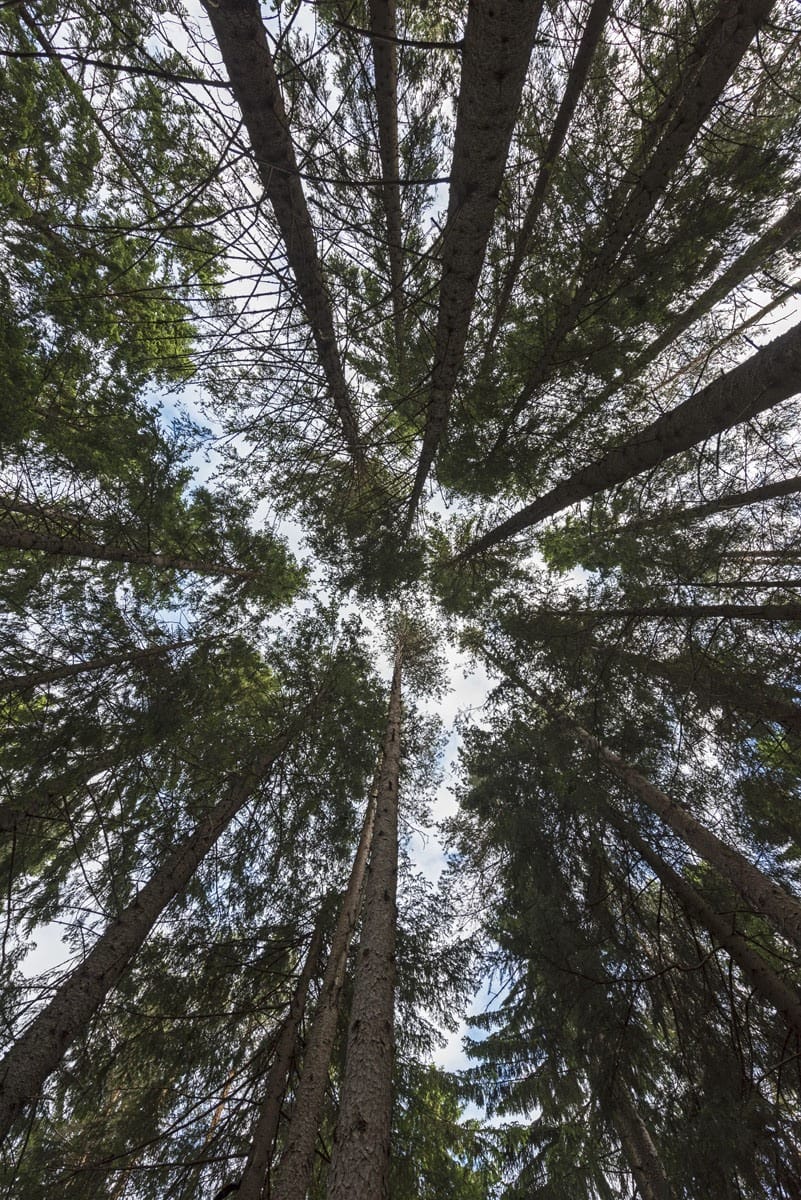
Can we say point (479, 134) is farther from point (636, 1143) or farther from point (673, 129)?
point (636, 1143)

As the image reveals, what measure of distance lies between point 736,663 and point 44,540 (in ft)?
26.4

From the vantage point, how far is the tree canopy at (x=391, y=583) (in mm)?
3715

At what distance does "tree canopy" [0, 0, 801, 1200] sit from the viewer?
12.2 ft

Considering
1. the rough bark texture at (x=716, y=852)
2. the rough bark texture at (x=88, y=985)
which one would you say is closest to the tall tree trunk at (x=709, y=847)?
the rough bark texture at (x=716, y=852)

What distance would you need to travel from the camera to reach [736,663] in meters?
5.04

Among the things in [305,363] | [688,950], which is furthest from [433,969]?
[305,363]

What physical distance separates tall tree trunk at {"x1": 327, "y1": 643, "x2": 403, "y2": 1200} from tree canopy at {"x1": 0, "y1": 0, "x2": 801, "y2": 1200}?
3cm

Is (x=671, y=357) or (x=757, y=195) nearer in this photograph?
(x=757, y=195)

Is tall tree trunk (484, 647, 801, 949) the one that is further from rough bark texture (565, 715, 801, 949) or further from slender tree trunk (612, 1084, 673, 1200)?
slender tree trunk (612, 1084, 673, 1200)

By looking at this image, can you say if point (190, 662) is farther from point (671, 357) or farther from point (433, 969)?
point (671, 357)

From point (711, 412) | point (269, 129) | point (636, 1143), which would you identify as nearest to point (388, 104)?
point (269, 129)

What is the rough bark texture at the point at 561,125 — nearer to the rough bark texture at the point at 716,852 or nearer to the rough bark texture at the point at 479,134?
the rough bark texture at the point at 479,134

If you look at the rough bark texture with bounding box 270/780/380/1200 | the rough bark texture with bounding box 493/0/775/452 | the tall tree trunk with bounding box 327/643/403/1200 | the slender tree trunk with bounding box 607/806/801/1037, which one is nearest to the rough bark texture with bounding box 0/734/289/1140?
the rough bark texture with bounding box 270/780/380/1200

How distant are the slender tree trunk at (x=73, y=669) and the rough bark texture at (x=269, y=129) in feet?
14.5
